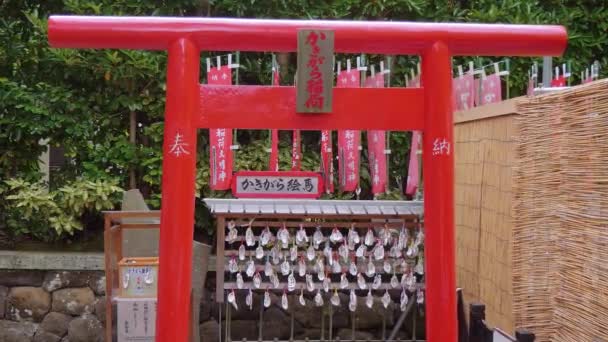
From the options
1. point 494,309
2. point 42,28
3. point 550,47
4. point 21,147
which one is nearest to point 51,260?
point 21,147

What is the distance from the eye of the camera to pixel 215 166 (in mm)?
6516

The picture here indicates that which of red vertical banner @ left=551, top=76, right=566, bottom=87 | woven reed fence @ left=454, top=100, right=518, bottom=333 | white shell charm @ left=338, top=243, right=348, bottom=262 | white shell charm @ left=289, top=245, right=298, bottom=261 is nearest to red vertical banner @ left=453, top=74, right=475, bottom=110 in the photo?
woven reed fence @ left=454, top=100, right=518, bottom=333

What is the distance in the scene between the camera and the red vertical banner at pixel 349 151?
6648 mm

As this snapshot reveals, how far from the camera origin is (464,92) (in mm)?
6586

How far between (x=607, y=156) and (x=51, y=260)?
18.4ft

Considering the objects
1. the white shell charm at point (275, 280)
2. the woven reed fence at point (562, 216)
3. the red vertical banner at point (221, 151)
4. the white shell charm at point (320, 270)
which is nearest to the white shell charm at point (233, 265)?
the white shell charm at point (275, 280)

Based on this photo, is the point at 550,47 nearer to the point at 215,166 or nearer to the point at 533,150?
the point at 533,150

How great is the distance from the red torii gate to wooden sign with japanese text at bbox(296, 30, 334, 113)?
0.05m

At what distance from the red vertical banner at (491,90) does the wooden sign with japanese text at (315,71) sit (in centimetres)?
287

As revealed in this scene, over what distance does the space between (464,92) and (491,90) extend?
471 millimetres

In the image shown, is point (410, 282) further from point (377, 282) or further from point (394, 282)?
point (377, 282)

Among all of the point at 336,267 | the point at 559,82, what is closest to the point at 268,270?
the point at 336,267

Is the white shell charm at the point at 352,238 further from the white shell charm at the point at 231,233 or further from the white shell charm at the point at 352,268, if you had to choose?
the white shell charm at the point at 231,233

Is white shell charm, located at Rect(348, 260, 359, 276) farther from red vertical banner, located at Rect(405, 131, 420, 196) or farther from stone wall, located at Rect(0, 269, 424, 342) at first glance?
red vertical banner, located at Rect(405, 131, 420, 196)
